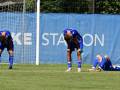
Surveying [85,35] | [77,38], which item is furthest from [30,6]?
[77,38]

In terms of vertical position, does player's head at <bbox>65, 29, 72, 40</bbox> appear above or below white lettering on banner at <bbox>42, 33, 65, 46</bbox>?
above

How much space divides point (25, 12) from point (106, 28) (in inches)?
157

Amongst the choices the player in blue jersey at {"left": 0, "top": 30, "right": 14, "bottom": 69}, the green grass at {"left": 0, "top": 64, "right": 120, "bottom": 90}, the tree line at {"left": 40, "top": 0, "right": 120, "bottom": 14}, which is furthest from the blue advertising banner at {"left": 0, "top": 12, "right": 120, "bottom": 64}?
the green grass at {"left": 0, "top": 64, "right": 120, "bottom": 90}

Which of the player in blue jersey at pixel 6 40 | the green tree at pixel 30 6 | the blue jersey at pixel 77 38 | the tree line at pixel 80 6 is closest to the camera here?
the blue jersey at pixel 77 38

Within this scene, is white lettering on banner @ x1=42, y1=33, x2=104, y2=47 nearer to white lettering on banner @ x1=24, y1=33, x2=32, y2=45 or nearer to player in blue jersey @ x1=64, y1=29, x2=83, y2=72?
white lettering on banner @ x1=24, y1=33, x2=32, y2=45

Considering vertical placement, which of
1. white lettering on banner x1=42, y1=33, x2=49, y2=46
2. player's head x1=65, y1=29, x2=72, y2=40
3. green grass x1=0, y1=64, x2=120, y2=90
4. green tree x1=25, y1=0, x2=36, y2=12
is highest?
green tree x1=25, y1=0, x2=36, y2=12

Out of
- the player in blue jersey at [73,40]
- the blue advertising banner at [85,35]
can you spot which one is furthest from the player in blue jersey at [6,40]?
the blue advertising banner at [85,35]

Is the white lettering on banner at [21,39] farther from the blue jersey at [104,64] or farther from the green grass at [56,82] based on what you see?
the green grass at [56,82]

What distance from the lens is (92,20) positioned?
96.2 feet

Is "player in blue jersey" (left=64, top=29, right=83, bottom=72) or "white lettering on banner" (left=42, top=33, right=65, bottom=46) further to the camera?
"white lettering on banner" (left=42, top=33, right=65, bottom=46)

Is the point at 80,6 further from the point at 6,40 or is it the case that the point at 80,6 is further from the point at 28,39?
the point at 6,40

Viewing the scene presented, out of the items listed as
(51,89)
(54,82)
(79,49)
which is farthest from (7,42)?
(51,89)

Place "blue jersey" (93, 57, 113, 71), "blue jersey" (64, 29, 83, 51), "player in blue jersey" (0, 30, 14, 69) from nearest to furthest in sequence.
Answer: "blue jersey" (64, 29, 83, 51)
"blue jersey" (93, 57, 113, 71)
"player in blue jersey" (0, 30, 14, 69)

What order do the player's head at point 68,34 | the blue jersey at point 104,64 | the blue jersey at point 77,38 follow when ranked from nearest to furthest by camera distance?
the player's head at point 68,34
the blue jersey at point 77,38
the blue jersey at point 104,64
